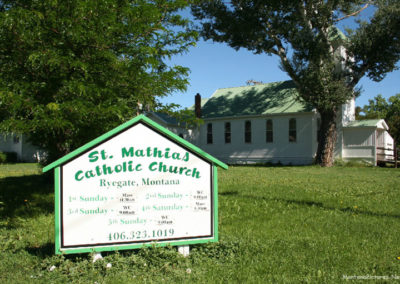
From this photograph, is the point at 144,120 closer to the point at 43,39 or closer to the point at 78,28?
the point at 78,28

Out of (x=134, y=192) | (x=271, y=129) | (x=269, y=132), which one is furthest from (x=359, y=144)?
(x=134, y=192)

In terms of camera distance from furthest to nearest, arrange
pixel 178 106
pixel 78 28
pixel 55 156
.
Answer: pixel 55 156
pixel 178 106
pixel 78 28

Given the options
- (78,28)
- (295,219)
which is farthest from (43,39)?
(295,219)

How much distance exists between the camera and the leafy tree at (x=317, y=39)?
2153cm

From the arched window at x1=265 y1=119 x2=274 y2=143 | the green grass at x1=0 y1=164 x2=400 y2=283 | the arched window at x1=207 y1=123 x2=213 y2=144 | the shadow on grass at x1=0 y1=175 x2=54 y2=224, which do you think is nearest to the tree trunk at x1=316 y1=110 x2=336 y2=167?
the arched window at x1=265 y1=119 x2=274 y2=143

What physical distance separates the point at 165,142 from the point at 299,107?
2387 cm

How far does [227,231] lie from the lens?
6.18m

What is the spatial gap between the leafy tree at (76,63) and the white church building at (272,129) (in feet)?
65.7

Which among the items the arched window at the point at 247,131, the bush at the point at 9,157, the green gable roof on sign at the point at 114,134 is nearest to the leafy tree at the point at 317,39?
the arched window at the point at 247,131

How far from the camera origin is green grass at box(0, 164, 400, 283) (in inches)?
161

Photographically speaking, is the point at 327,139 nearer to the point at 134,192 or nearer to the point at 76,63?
the point at 76,63

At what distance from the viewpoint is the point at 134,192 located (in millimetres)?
4355

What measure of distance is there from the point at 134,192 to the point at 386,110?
71314 mm

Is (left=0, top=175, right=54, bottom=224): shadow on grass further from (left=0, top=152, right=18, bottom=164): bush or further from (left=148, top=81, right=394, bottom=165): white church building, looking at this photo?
(left=0, top=152, right=18, bottom=164): bush
